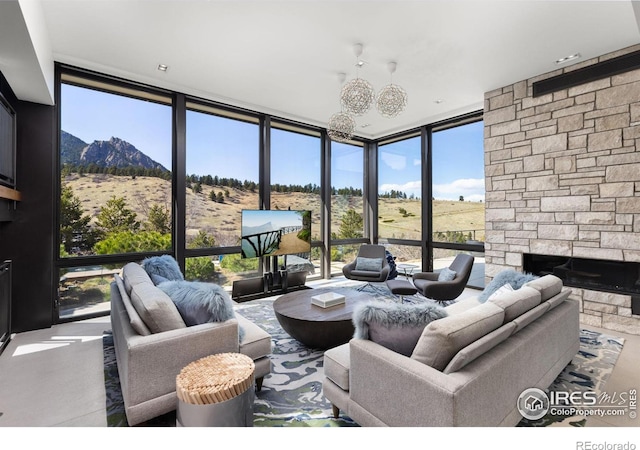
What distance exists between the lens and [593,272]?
3.62 meters

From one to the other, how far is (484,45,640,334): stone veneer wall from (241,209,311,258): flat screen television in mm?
2967

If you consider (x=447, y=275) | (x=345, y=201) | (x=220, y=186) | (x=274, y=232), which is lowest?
(x=447, y=275)

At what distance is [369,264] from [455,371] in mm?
3799

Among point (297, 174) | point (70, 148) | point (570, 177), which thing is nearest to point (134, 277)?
point (70, 148)

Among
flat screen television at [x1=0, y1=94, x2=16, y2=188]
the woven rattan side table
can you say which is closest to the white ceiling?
flat screen television at [x1=0, y1=94, x2=16, y2=188]

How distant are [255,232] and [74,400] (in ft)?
9.29

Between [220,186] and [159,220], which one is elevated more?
[220,186]

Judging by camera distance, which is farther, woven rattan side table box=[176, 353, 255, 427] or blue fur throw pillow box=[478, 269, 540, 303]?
blue fur throw pillow box=[478, 269, 540, 303]

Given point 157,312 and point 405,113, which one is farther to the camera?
point 405,113

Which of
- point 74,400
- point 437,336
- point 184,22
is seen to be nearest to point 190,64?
point 184,22

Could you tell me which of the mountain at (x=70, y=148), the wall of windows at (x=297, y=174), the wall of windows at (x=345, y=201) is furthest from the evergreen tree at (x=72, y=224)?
the wall of windows at (x=345, y=201)

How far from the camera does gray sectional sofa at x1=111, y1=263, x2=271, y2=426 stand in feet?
5.57

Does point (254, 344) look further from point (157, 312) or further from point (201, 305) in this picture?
point (157, 312)

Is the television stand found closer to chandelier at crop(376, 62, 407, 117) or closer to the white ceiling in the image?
the white ceiling
